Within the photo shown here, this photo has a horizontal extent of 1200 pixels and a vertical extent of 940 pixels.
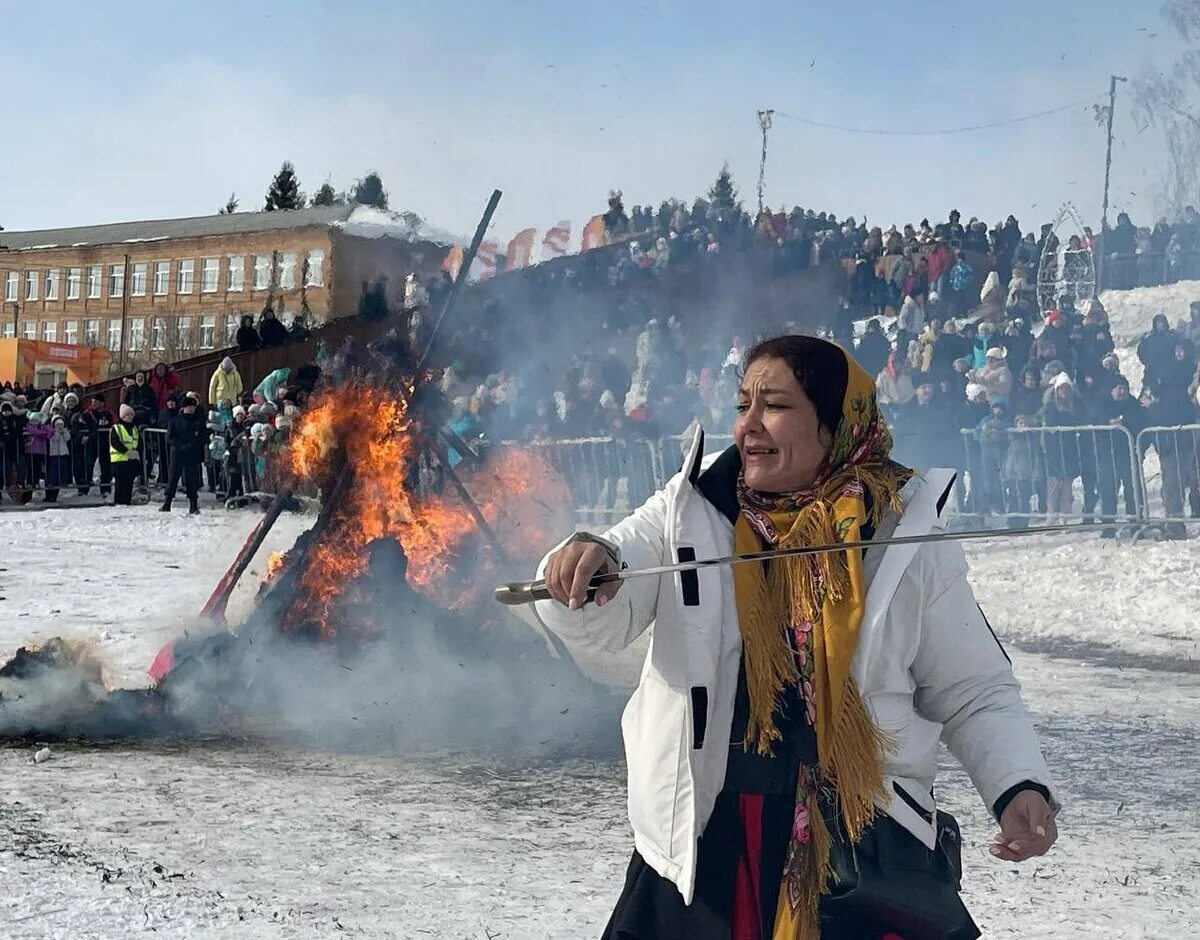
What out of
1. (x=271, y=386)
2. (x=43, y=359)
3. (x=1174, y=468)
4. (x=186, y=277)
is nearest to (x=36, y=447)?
(x=271, y=386)

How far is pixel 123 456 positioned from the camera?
60.9ft

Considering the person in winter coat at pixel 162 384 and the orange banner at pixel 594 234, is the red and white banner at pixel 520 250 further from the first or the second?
the person in winter coat at pixel 162 384

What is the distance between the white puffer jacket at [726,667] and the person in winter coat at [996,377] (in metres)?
11.3

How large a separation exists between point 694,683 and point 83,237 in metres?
64.5

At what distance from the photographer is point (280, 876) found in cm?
450

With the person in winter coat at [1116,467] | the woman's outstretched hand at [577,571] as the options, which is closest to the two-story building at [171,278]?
the person in winter coat at [1116,467]

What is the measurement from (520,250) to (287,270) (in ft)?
119

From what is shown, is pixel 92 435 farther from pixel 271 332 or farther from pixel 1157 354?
pixel 1157 354

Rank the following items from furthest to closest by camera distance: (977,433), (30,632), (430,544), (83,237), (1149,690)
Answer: (83,237) < (977,433) < (30,632) < (1149,690) < (430,544)

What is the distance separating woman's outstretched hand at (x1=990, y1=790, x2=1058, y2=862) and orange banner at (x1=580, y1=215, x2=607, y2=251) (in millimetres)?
15047

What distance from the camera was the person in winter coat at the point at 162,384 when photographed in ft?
66.6

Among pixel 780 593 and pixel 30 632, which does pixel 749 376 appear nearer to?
pixel 780 593

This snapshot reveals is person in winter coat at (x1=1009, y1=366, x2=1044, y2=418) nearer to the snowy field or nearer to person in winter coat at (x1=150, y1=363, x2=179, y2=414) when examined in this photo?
the snowy field

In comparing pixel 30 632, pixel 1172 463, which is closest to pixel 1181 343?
pixel 1172 463
